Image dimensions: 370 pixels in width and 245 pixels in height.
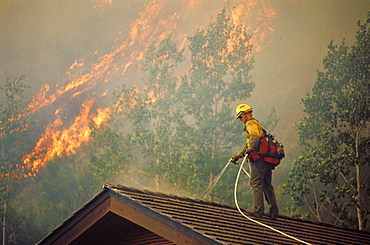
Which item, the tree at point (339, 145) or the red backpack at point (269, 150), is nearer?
the red backpack at point (269, 150)

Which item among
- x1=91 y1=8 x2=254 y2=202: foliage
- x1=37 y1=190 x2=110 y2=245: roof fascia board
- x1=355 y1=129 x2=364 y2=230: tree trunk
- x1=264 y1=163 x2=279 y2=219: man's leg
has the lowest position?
x1=37 y1=190 x2=110 y2=245: roof fascia board

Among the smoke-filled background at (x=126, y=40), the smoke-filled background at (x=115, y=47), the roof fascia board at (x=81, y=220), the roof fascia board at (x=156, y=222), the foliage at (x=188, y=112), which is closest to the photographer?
the roof fascia board at (x=156, y=222)

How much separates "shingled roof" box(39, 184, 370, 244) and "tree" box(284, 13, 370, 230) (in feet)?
31.6

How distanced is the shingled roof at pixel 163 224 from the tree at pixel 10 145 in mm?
15393

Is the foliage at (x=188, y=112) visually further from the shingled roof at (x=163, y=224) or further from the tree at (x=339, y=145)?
the shingled roof at (x=163, y=224)

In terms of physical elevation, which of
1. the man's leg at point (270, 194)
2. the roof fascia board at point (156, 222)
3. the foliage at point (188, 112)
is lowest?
the roof fascia board at point (156, 222)

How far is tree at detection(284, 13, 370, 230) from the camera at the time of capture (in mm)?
16484

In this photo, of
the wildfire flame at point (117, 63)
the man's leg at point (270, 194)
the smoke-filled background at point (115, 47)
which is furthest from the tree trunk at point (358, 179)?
the man's leg at point (270, 194)

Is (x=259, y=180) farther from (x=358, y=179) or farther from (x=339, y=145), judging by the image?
(x=339, y=145)

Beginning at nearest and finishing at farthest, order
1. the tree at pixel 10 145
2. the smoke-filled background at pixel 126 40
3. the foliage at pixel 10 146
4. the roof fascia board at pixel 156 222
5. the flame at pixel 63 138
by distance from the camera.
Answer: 1. the roof fascia board at pixel 156 222
2. the foliage at pixel 10 146
3. the tree at pixel 10 145
4. the smoke-filled background at pixel 126 40
5. the flame at pixel 63 138

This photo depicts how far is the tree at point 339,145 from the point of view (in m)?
16.5

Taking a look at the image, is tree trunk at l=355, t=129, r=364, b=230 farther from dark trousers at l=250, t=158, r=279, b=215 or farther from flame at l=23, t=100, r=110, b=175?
flame at l=23, t=100, r=110, b=175

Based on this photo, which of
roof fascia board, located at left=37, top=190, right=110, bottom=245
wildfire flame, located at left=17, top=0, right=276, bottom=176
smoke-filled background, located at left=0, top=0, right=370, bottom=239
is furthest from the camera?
wildfire flame, located at left=17, top=0, right=276, bottom=176

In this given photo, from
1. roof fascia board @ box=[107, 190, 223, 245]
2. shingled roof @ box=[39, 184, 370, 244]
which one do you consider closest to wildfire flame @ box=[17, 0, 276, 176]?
shingled roof @ box=[39, 184, 370, 244]
